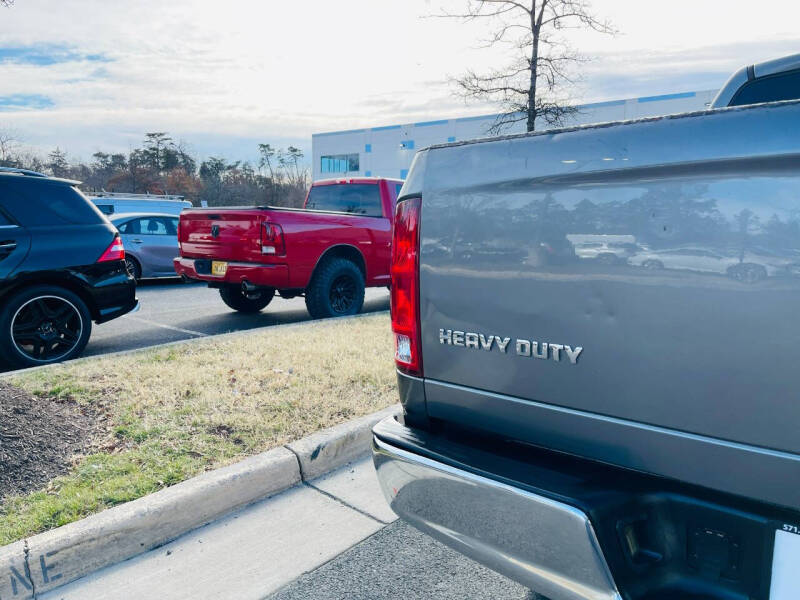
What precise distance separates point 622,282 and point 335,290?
6.53m

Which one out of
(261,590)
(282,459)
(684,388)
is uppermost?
(684,388)

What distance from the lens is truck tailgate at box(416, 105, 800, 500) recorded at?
131cm

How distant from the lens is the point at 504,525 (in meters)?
1.64

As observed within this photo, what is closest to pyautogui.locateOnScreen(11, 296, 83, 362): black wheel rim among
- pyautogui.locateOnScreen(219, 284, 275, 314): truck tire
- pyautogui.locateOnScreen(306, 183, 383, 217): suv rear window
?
pyautogui.locateOnScreen(219, 284, 275, 314): truck tire

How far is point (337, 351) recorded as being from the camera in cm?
538

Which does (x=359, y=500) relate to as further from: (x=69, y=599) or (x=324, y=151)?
(x=324, y=151)

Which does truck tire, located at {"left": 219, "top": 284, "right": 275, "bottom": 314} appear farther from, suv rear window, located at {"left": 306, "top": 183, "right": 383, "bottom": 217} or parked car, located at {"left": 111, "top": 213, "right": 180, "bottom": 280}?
parked car, located at {"left": 111, "top": 213, "right": 180, "bottom": 280}

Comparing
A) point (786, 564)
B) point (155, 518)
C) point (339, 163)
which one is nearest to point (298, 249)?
point (155, 518)

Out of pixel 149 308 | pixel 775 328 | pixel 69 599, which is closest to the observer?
pixel 775 328

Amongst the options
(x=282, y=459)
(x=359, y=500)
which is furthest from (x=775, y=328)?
(x=282, y=459)

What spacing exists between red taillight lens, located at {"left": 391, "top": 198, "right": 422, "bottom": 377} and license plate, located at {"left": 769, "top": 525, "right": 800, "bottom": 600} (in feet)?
3.54

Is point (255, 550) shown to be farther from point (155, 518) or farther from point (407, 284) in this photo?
point (407, 284)

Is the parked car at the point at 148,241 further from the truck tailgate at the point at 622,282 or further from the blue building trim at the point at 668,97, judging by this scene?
the blue building trim at the point at 668,97

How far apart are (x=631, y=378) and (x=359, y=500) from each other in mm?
1924
